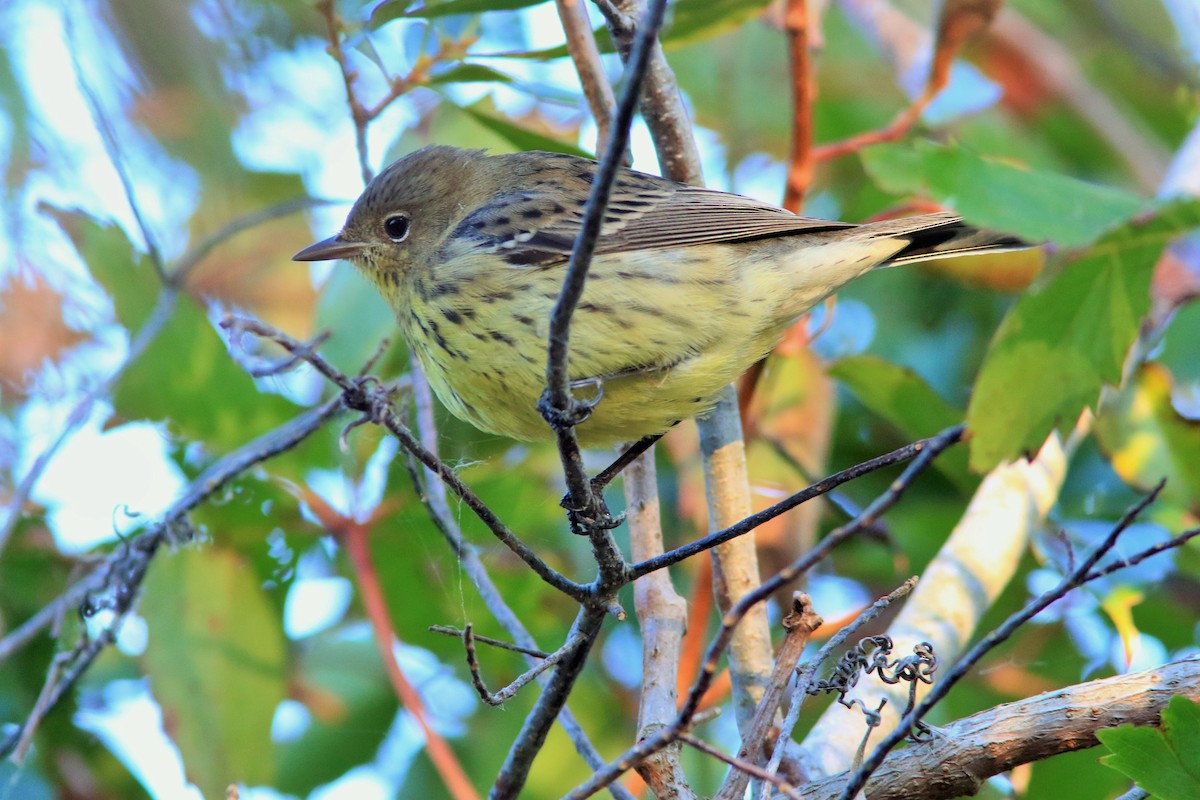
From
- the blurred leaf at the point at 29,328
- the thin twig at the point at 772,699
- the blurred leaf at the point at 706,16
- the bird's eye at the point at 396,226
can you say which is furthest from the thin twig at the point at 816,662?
the blurred leaf at the point at 29,328

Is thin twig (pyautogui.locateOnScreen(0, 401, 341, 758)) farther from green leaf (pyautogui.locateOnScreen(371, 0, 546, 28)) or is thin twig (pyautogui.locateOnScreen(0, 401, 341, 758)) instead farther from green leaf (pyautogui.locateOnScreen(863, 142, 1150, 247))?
green leaf (pyautogui.locateOnScreen(863, 142, 1150, 247))

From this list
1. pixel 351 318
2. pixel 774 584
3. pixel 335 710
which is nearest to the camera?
pixel 774 584

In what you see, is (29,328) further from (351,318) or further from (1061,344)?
(1061,344)

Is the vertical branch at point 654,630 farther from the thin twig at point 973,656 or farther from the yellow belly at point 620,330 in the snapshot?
the thin twig at point 973,656

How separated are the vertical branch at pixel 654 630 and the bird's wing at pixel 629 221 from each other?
0.67 m

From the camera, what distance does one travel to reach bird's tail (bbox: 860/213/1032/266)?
11.9 feet

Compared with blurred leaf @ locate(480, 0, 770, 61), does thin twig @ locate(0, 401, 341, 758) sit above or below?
below

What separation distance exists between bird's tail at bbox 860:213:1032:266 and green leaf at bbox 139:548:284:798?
2.44 meters

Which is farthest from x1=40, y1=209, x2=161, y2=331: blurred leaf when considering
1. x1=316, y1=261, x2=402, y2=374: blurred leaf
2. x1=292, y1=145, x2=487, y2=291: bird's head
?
x1=292, y1=145, x2=487, y2=291: bird's head

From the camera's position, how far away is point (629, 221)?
3.71 m

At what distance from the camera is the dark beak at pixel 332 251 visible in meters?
4.12

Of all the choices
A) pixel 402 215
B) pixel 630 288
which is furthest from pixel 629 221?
pixel 402 215

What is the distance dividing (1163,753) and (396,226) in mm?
2937

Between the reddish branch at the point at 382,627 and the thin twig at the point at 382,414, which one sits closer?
the thin twig at the point at 382,414
